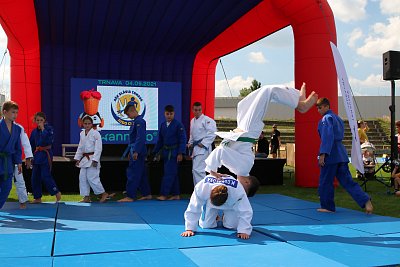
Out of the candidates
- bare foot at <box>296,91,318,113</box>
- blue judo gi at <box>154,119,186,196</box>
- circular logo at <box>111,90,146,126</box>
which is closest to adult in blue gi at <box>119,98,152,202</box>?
blue judo gi at <box>154,119,186,196</box>

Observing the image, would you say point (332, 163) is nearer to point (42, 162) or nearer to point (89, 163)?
point (89, 163)

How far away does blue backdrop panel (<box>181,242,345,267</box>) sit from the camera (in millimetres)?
2980

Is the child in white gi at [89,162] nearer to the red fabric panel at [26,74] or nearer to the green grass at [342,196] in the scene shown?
the green grass at [342,196]

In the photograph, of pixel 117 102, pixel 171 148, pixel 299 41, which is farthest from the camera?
pixel 117 102

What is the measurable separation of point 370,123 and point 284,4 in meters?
24.5

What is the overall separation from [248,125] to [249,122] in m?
0.03

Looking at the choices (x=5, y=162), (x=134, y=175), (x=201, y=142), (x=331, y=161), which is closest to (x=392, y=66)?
(x=331, y=161)

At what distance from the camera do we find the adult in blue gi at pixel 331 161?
5086mm

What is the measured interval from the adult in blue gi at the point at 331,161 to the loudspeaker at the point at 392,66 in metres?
3.11

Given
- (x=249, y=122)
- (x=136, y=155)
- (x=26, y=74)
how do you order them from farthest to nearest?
1. (x=26, y=74)
2. (x=136, y=155)
3. (x=249, y=122)

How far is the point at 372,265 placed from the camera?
2.92 meters

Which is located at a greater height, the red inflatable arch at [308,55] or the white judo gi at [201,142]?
the red inflatable arch at [308,55]

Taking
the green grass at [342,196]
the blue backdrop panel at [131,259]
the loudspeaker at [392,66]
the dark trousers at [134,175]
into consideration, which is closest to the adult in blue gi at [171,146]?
the dark trousers at [134,175]

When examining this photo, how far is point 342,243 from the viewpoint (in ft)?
11.8
